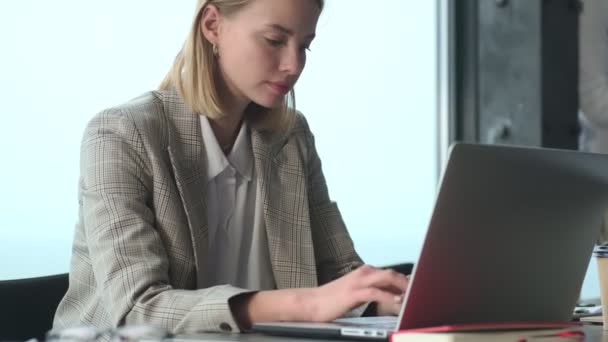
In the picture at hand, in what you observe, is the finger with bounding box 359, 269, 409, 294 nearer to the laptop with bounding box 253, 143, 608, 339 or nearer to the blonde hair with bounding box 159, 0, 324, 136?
the laptop with bounding box 253, 143, 608, 339

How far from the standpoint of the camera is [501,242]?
4.46 feet

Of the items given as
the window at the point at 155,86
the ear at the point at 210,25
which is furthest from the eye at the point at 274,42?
the window at the point at 155,86

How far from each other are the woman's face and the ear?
0.16ft

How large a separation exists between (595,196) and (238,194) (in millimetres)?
824

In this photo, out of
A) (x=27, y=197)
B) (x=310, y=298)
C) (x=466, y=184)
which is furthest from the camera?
(x=27, y=197)

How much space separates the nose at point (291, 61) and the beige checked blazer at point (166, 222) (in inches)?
7.9

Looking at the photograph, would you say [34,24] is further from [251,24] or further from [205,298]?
[205,298]

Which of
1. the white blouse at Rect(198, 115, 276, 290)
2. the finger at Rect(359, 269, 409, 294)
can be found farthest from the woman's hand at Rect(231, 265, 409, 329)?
the white blouse at Rect(198, 115, 276, 290)

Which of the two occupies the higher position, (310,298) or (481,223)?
(481,223)

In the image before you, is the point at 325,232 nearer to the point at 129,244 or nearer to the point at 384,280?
the point at 129,244

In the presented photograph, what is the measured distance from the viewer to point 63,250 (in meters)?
3.45

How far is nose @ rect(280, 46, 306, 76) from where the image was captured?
1.99m

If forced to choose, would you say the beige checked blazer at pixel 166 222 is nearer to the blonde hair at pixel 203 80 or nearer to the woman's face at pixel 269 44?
the blonde hair at pixel 203 80

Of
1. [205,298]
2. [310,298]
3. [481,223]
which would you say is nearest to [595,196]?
[481,223]
